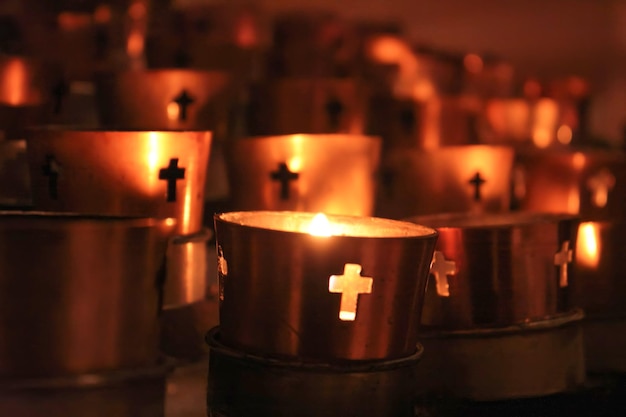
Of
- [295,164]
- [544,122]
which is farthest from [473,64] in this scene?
[295,164]

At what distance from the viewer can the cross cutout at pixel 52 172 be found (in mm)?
1208

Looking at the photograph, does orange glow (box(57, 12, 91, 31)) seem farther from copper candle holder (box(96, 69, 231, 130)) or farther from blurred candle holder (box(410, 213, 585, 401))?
blurred candle holder (box(410, 213, 585, 401))

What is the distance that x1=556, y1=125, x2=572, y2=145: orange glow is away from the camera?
3.06 m

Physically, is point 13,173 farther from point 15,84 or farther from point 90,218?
point 90,218

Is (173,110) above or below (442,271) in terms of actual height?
above

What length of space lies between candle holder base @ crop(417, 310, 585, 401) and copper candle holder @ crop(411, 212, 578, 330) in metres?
0.01

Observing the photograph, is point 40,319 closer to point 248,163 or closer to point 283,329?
point 283,329

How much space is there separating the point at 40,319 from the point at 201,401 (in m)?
0.29

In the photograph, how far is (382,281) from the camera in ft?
3.31

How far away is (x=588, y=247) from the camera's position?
4.90ft

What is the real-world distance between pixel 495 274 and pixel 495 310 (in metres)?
0.05

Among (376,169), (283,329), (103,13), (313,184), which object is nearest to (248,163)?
(313,184)

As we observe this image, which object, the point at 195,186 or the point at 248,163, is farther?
the point at 248,163

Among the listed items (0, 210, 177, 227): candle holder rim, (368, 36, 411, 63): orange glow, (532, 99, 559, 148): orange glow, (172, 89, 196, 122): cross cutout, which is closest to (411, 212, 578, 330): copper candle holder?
(0, 210, 177, 227): candle holder rim
